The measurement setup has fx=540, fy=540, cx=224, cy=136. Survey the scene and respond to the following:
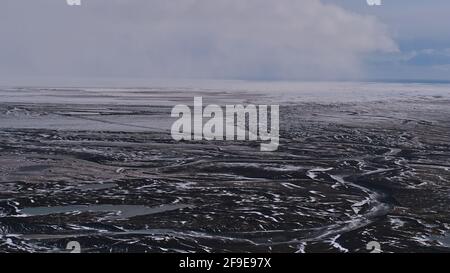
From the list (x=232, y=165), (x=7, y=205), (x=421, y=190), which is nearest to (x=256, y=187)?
(x=232, y=165)

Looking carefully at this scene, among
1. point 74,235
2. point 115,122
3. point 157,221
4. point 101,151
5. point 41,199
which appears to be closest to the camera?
point 74,235

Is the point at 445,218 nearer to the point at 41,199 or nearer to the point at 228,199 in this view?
the point at 228,199

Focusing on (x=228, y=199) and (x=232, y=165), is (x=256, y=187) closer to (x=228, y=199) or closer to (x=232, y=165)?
(x=228, y=199)

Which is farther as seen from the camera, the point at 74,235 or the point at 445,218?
the point at 445,218

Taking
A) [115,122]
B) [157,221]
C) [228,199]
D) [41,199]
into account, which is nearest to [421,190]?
[228,199]

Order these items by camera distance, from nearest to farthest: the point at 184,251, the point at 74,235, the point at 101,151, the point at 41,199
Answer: the point at 184,251 → the point at 74,235 → the point at 41,199 → the point at 101,151

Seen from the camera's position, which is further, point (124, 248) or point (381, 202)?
point (381, 202)
